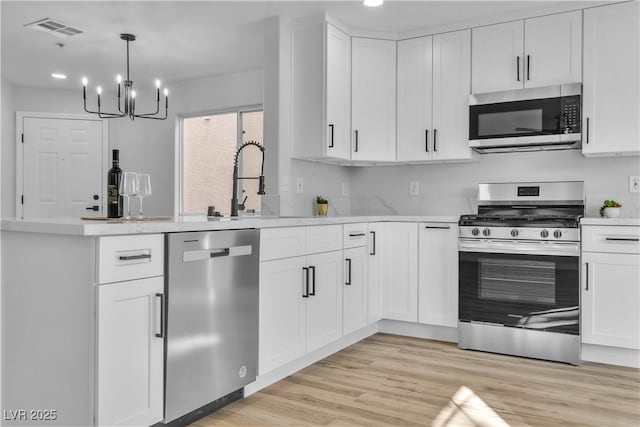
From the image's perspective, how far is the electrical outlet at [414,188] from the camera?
4.36 meters

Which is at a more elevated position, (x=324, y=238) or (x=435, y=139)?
(x=435, y=139)

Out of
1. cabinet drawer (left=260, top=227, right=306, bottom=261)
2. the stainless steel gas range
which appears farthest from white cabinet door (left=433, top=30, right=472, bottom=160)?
cabinet drawer (left=260, top=227, right=306, bottom=261)

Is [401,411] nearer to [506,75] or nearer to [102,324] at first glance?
[102,324]

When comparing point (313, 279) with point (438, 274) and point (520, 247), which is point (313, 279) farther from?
point (520, 247)

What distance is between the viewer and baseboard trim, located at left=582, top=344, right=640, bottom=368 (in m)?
3.19

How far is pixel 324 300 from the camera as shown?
10.4 ft

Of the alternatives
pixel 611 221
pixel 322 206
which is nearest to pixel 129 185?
pixel 322 206

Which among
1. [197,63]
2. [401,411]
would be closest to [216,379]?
[401,411]

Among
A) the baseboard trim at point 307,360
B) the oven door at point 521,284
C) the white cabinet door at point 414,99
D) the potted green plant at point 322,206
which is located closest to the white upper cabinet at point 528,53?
the white cabinet door at point 414,99

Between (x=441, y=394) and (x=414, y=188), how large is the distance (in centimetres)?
206

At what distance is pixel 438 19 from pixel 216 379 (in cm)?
294

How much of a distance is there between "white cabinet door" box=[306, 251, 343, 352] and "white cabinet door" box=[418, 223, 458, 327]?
0.73 m

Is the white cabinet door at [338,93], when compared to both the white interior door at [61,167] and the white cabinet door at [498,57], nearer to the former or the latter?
the white cabinet door at [498,57]

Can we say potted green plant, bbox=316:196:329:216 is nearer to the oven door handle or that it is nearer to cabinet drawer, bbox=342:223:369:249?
cabinet drawer, bbox=342:223:369:249
